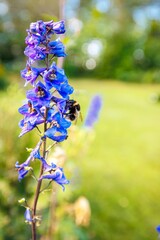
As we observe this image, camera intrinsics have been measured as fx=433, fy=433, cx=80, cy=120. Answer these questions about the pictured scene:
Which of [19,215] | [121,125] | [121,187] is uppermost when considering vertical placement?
[121,125]

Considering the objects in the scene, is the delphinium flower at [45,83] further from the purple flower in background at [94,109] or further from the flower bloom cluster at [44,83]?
the purple flower in background at [94,109]

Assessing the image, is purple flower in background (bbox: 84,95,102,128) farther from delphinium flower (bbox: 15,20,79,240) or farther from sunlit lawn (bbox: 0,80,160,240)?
delphinium flower (bbox: 15,20,79,240)

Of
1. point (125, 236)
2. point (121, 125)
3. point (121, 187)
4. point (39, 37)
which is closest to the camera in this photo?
point (39, 37)

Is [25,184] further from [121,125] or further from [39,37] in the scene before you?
[121,125]

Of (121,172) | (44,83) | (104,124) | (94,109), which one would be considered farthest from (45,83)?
(104,124)

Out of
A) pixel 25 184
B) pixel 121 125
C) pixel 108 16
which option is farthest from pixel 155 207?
pixel 108 16

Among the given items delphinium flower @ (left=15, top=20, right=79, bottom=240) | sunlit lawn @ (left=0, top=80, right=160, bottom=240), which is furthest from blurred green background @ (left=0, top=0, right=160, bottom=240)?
delphinium flower @ (left=15, top=20, right=79, bottom=240)

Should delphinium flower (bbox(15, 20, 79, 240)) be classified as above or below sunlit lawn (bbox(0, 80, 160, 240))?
below

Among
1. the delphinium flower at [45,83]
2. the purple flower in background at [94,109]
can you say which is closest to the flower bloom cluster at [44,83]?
the delphinium flower at [45,83]
